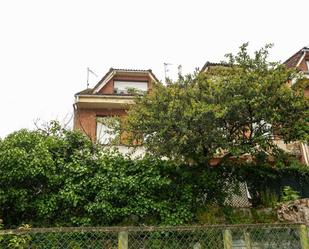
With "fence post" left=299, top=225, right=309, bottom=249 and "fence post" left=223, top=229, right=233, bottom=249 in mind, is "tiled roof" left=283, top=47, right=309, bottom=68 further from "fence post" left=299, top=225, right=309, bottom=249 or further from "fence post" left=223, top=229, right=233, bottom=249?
"fence post" left=223, top=229, right=233, bottom=249

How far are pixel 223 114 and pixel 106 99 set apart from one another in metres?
8.18

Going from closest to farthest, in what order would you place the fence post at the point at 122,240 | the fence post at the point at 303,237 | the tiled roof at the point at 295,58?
1. the fence post at the point at 122,240
2. the fence post at the point at 303,237
3. the tiled roof at the point at 295,58

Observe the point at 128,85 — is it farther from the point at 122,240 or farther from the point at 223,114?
the point at 122,240

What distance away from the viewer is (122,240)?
318 centimetres

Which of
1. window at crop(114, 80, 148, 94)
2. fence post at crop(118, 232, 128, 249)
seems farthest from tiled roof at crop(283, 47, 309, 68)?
fence post at crop(118, 232, 128, 249)

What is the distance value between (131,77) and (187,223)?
990 cm

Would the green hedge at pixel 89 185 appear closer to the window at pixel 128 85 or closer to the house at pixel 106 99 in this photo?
the house at pixel 106 99

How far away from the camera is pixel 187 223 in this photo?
342 inches

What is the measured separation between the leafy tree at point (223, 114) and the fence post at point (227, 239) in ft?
16.6

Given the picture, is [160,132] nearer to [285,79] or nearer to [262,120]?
[262,120]

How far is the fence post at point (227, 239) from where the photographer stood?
3.41 m

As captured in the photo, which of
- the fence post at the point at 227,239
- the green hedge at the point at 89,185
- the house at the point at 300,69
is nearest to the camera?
the fence post at the point at 227,239

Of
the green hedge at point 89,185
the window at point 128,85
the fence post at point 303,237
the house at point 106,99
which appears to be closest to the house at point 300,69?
the window at point 128,85

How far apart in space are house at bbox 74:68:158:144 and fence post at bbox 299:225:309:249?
1140 cm
